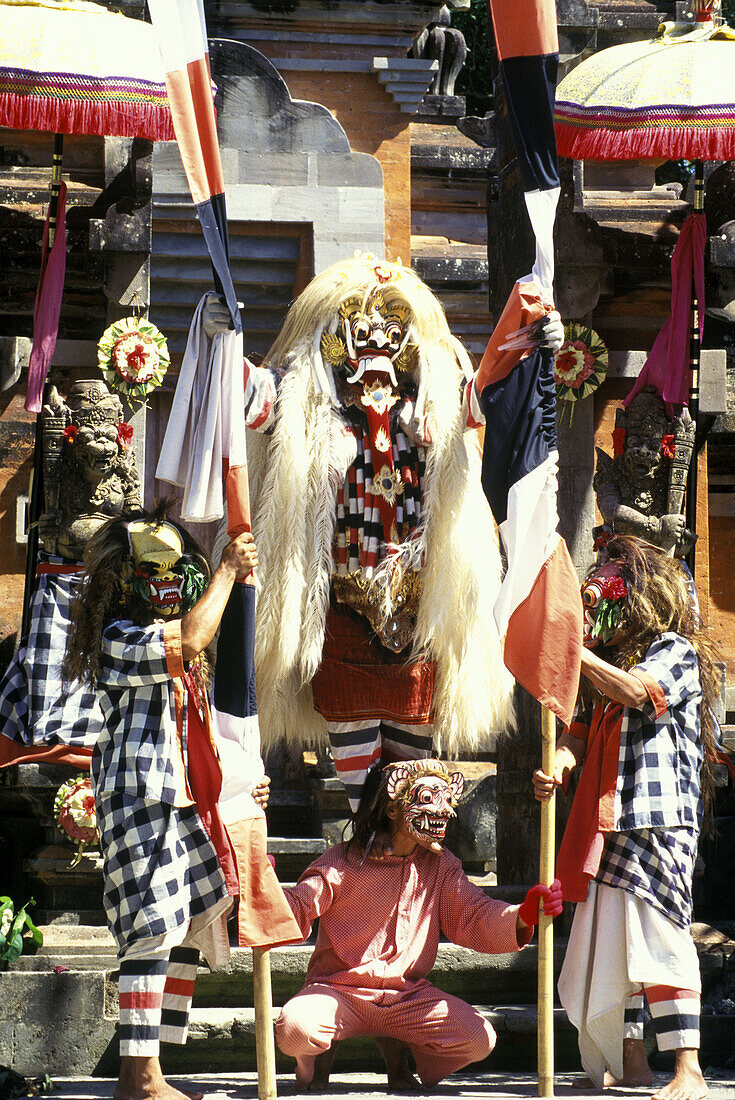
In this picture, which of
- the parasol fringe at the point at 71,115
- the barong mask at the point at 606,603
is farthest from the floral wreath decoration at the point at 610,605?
the parasol fringe at the point at 71,115

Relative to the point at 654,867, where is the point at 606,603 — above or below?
above

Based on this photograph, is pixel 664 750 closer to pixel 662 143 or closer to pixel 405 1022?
pixel 405 1022

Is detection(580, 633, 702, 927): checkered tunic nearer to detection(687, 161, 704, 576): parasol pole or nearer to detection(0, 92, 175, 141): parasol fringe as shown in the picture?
detection(687, 161, 704, 576): parasol pole

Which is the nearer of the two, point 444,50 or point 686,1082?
Answer: point 686,1082

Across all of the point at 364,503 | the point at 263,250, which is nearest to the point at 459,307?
the point at 263,250

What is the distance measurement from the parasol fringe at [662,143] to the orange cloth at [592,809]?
2.18m

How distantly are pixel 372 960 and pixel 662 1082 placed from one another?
1048 mm

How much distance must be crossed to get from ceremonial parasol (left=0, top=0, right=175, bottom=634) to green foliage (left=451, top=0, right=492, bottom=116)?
9439 millimetres

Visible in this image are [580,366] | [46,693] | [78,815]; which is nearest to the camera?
[78,815]

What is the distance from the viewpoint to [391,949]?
4770mm

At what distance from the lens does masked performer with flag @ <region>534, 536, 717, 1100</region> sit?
185 inches

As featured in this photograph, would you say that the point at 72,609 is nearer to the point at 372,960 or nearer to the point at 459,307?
the point at 372,960

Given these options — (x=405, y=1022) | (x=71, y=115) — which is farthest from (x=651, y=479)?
(x=71, y=115)

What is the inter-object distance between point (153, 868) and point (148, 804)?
183 millimetres
